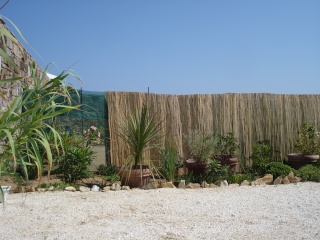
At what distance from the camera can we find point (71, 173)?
539 centimetres

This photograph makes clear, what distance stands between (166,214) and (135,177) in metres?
1.56

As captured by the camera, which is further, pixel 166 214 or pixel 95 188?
pixel 95 188

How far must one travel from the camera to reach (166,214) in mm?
3824

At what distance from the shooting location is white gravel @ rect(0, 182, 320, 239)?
3.18 meters

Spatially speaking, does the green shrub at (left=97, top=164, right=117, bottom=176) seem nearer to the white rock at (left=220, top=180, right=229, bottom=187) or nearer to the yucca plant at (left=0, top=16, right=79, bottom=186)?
the white rock at (left=220, top=180, right=229, bottom=187)

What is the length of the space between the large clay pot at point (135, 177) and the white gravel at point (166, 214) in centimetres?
32

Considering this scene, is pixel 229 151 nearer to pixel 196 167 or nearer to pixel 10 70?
pixel 196 167

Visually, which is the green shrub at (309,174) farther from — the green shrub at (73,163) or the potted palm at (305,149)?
the green shrub at (73,163)

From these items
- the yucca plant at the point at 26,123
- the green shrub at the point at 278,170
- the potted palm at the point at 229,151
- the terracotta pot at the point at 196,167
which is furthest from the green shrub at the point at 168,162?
the yucca plant at the point at 26,123

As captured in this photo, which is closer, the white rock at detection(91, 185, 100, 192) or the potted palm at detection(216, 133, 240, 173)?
the white rock at detection(91, 185, 100, 192)

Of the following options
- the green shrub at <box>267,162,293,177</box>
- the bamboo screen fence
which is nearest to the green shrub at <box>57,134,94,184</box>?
the bamboo screen fence

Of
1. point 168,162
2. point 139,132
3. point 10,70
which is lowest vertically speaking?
point 168,162

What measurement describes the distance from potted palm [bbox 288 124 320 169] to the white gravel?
1684mm

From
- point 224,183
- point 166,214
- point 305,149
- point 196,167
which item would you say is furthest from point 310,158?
point 166,214
